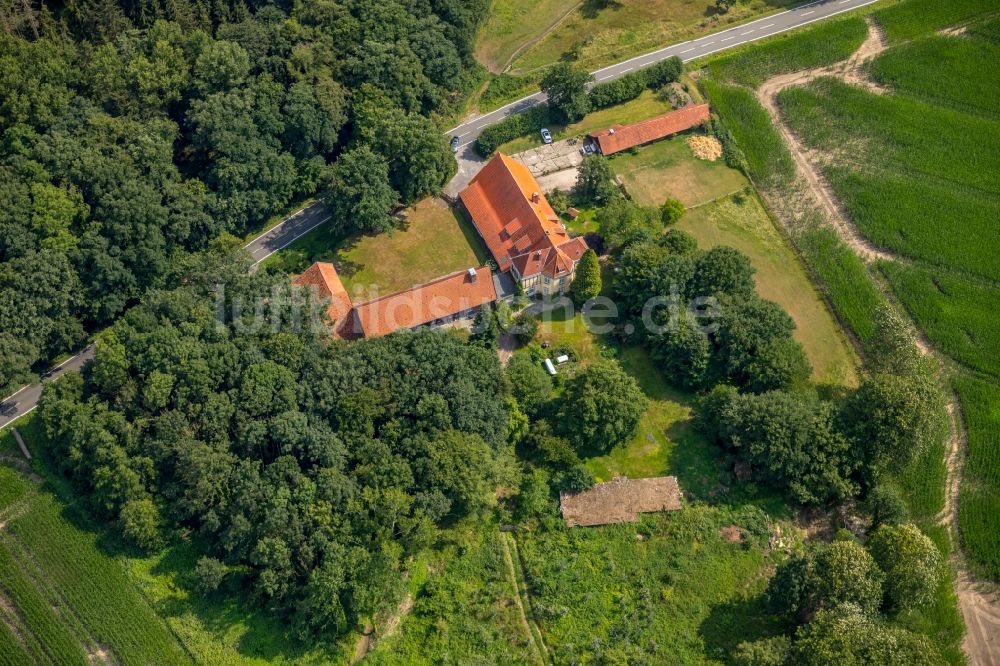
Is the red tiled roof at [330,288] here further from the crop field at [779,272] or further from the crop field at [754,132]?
the crop field at [754,132]

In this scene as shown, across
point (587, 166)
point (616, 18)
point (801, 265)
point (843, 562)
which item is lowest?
point (843, 562)

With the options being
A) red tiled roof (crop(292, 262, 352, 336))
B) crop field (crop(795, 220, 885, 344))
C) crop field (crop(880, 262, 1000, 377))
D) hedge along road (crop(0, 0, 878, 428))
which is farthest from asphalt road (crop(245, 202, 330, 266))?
crop field (crop(880, 262, 1000, 377))

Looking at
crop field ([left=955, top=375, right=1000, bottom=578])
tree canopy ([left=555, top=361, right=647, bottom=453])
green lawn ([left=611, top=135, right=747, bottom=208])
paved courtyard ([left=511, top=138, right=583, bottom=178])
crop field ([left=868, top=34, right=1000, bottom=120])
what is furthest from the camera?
crop field ([left=868, top=34, right=1000, bottom=120])

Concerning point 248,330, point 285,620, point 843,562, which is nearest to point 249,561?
point 285,620

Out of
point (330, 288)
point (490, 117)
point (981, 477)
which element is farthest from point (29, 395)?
point (981, 477)

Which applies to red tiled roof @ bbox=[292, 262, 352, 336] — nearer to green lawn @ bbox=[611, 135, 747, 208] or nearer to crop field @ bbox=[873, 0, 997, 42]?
green lawn @ bbox=[611, 135, 747, 208]

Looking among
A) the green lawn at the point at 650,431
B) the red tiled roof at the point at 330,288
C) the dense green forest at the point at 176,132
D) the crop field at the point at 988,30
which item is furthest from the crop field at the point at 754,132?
the red tiled roof at the point at 330,288

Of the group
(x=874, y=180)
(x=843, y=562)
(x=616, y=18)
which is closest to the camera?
(x=843, y=562)

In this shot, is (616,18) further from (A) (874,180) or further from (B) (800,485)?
(B) (800,485)
